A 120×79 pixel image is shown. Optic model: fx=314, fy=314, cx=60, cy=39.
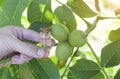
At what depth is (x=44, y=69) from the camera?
115cm

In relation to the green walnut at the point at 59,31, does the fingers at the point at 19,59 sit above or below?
below

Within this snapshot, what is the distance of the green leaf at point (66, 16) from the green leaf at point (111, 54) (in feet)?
0.49

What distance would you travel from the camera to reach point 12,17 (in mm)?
1109

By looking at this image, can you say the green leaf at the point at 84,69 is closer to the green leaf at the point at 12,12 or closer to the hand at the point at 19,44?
the hand at the point at 19,44

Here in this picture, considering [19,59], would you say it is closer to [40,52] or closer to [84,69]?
[40,52]

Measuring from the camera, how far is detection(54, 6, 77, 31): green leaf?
1.13 meters

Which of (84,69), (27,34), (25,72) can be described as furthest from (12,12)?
(84,69)

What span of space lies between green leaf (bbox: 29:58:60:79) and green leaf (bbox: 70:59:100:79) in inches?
3.1

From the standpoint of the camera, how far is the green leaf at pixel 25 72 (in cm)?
114

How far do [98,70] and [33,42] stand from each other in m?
0.26

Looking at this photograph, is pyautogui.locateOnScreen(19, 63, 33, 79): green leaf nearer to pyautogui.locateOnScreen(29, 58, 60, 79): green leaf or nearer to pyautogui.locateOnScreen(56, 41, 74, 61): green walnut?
pyautogui.locateOnScreen(29, 58, 60, 79): green leaf

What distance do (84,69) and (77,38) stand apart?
115 millimetres

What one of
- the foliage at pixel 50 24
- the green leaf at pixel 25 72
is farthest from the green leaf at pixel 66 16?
the green leaf at pixel 25 72

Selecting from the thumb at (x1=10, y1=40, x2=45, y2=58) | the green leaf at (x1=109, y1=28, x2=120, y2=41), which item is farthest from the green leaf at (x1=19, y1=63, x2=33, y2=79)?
the green leaf at (x1=109, y1=28, x2=120, y2=41)
